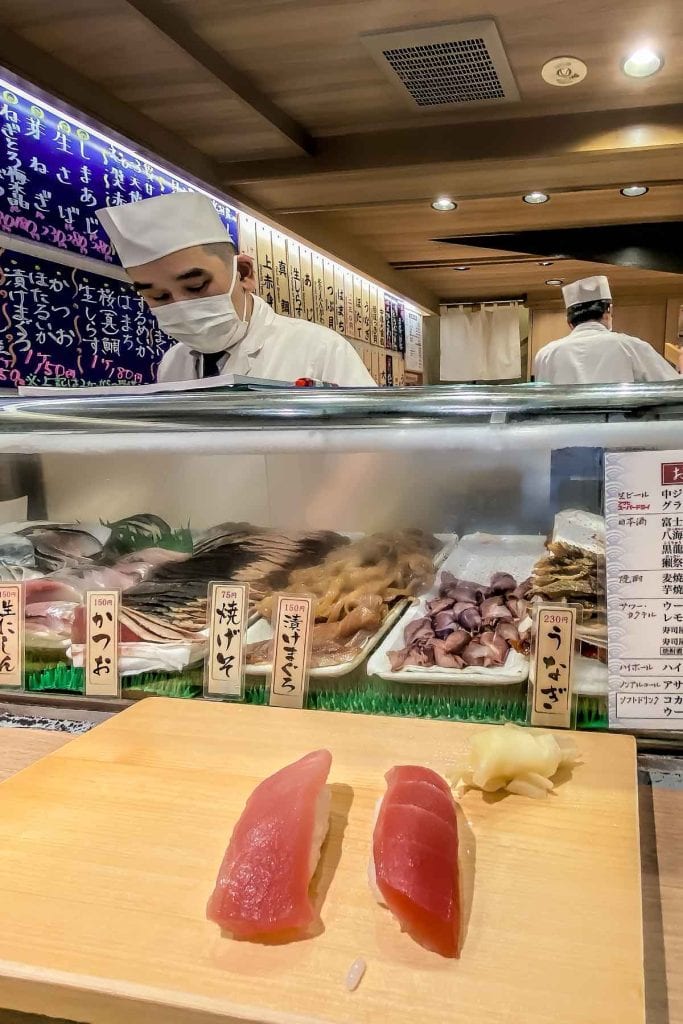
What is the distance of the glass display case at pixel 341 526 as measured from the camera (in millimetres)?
1274

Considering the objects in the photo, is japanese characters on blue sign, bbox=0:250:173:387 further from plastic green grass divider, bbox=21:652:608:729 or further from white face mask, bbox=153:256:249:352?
plastic green grass divider, bbox=21:652:608:729

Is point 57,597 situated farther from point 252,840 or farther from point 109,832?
point 252,840

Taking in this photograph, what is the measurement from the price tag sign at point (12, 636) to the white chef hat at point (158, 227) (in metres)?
1.86

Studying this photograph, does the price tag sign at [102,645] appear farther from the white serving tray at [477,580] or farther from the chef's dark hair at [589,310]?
the chef's dark hair at [589,310]

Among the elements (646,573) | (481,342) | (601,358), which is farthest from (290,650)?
(481,342)

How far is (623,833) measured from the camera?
0.93 m

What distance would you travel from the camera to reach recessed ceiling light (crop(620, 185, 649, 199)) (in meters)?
5.05

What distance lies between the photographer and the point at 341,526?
172 cm

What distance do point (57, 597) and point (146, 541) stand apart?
28 centimetres

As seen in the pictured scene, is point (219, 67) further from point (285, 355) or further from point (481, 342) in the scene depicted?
point (481, 342)

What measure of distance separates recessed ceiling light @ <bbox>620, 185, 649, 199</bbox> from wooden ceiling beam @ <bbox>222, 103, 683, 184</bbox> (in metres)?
0.85

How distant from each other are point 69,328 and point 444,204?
3.21 metres

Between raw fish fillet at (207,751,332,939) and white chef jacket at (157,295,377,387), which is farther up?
white chef jacket at (157,295,377,387)

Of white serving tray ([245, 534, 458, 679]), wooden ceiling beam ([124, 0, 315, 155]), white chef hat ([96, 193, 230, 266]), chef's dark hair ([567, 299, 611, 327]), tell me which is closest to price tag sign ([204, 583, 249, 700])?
white serving tray ([245, 534, 458, 679])
